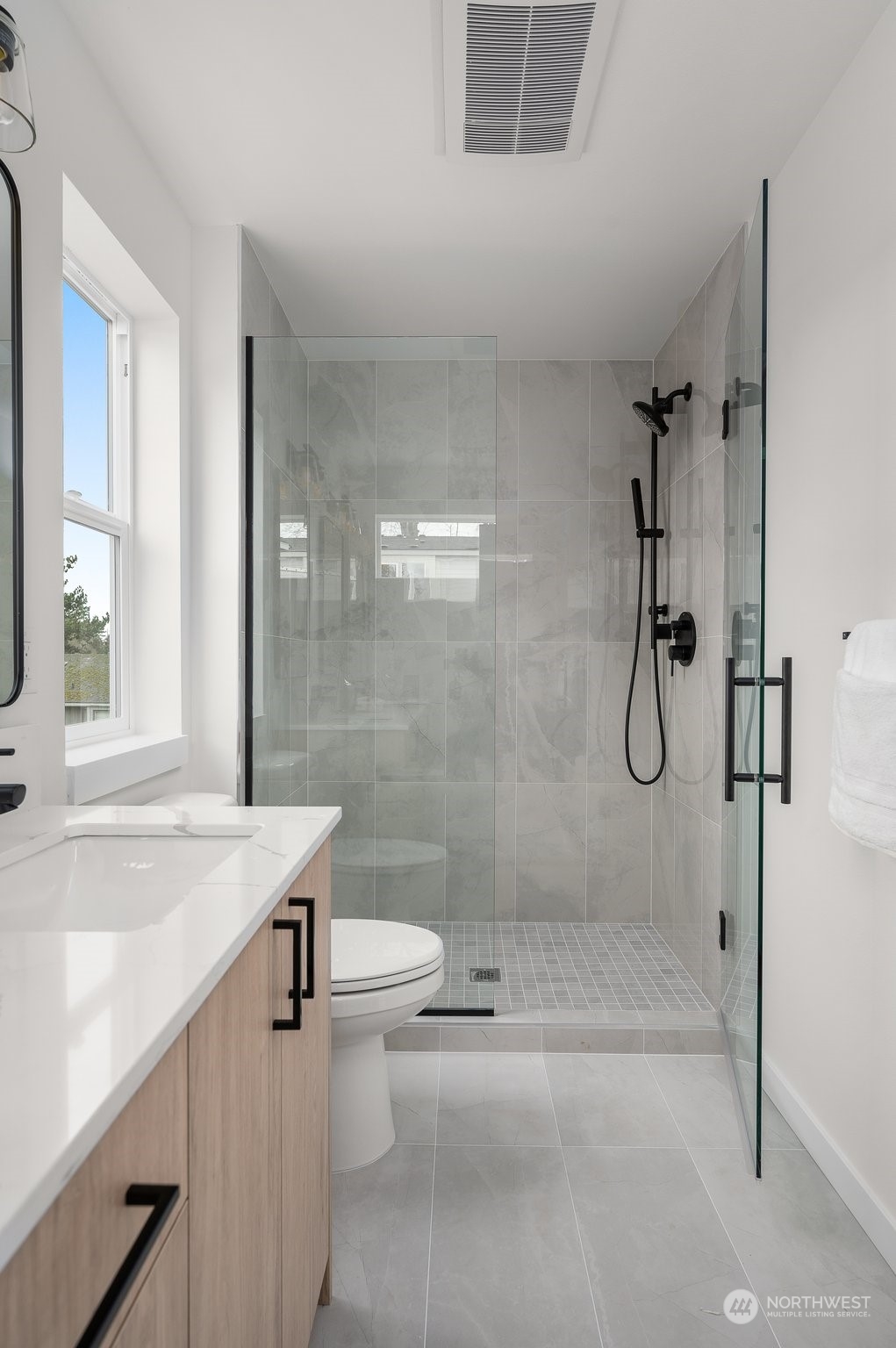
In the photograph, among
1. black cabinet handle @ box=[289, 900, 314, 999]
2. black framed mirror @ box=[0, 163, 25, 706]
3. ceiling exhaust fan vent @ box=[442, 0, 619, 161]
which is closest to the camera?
black cabinet handle @ box=[289, 900, 314, 999]

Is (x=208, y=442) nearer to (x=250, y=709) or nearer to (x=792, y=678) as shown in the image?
(x=250, y=709)

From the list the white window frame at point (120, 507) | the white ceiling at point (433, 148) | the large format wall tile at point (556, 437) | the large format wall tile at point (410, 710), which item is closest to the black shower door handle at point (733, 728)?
the large format wall tile at point (410, 710)

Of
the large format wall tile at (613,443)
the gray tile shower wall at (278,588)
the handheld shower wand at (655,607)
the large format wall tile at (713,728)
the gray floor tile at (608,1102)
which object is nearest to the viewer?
the gray floor tile at (608,1102)

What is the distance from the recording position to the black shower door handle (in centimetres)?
186

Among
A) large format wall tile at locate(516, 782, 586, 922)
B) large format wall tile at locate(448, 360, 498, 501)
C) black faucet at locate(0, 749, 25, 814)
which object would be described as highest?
large format wall tile at locate(448, 360, 498, 501)

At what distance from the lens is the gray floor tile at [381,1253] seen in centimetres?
140

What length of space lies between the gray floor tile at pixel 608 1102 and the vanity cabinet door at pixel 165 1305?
153cm

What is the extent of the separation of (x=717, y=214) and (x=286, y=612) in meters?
1.71

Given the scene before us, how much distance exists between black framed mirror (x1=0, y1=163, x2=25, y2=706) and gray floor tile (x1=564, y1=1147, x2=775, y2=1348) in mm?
1490

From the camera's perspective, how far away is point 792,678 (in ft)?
6.81

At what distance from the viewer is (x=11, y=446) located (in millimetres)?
1392

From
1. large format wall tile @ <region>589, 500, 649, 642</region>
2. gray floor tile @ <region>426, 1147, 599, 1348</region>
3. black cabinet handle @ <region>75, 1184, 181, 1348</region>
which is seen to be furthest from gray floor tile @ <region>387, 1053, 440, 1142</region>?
large format wall tile @ <region>589, 500, 649, 642</region>

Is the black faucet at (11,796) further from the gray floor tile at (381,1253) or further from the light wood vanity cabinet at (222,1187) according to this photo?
the gray floor tile at (381,1253)

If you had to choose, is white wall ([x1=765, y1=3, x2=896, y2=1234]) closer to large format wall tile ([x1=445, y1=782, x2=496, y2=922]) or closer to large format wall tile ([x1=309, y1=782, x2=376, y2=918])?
large format wall tile ([x1=445, y1=782, x2=496, y2=922])
